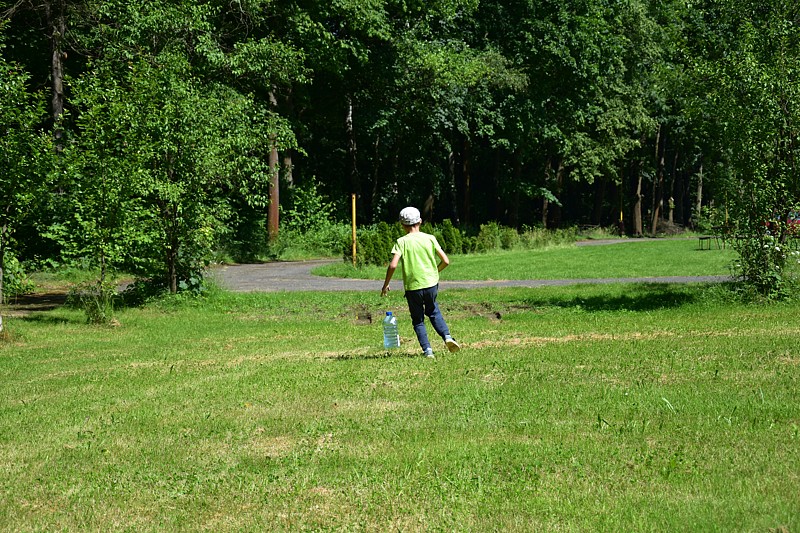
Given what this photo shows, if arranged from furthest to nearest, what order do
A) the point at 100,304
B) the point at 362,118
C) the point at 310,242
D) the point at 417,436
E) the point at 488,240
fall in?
the point at 362,118 < the point at 310,242 < the point at 488,240 < the point at 100,304 < the point at 417,436

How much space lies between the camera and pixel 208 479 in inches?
241

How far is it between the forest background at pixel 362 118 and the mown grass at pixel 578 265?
164 inches

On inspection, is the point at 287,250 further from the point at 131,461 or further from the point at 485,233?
the point at 131,461

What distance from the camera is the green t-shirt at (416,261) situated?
10.6 m

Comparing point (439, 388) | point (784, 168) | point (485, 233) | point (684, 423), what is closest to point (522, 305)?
point (784, 168)

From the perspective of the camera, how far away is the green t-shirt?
10641mm

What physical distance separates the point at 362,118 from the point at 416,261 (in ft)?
117

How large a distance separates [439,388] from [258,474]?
2.86 meters

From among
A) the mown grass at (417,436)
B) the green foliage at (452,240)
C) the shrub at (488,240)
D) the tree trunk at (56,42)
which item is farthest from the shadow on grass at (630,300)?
the shrub at (488,240)

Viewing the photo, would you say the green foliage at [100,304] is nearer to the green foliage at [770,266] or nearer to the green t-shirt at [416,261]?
the green t-shirt at [416,261]

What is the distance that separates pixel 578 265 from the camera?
31047mm

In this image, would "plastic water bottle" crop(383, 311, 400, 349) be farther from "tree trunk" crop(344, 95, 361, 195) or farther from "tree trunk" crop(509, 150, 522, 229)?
"tree trunk" crop(509, 150, 522, 229)

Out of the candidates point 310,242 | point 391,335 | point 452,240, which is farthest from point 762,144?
point 310,242

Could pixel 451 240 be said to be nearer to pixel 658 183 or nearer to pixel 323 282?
pixel 323 282
